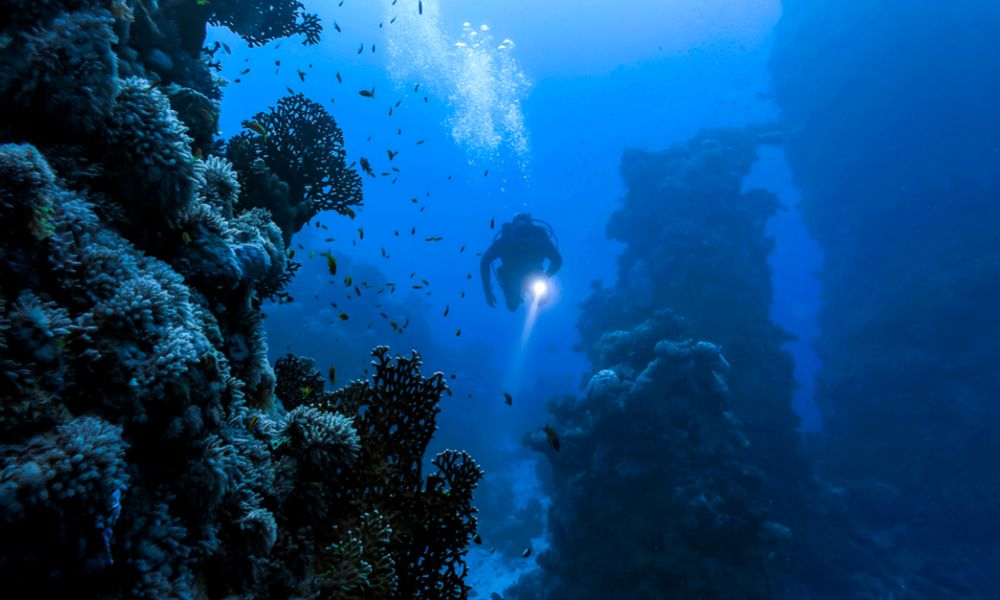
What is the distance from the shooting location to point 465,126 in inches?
4090

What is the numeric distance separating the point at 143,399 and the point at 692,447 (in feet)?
44.4

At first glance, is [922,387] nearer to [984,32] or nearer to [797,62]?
[984,32]

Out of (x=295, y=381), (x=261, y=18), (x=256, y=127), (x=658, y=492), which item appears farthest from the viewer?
(x=658, y=492)

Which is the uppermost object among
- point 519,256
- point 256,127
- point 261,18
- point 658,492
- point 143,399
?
point 519,256

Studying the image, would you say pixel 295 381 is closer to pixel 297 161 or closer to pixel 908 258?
pixel 297 161

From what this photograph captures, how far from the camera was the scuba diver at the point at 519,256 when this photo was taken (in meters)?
17.0

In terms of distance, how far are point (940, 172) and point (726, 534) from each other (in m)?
29.3

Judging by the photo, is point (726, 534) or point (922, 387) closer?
point (726, 534)

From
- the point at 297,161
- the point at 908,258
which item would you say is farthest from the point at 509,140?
the point at 297,161

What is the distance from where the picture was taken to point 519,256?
17.6 meters

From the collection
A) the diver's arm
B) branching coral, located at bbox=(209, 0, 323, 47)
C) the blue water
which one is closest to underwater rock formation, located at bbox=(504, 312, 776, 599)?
the diver's arm

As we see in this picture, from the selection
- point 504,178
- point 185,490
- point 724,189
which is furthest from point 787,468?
point 504,178

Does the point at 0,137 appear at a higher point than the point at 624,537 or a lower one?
lower

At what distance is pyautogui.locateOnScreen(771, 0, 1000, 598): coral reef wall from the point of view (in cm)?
1838
